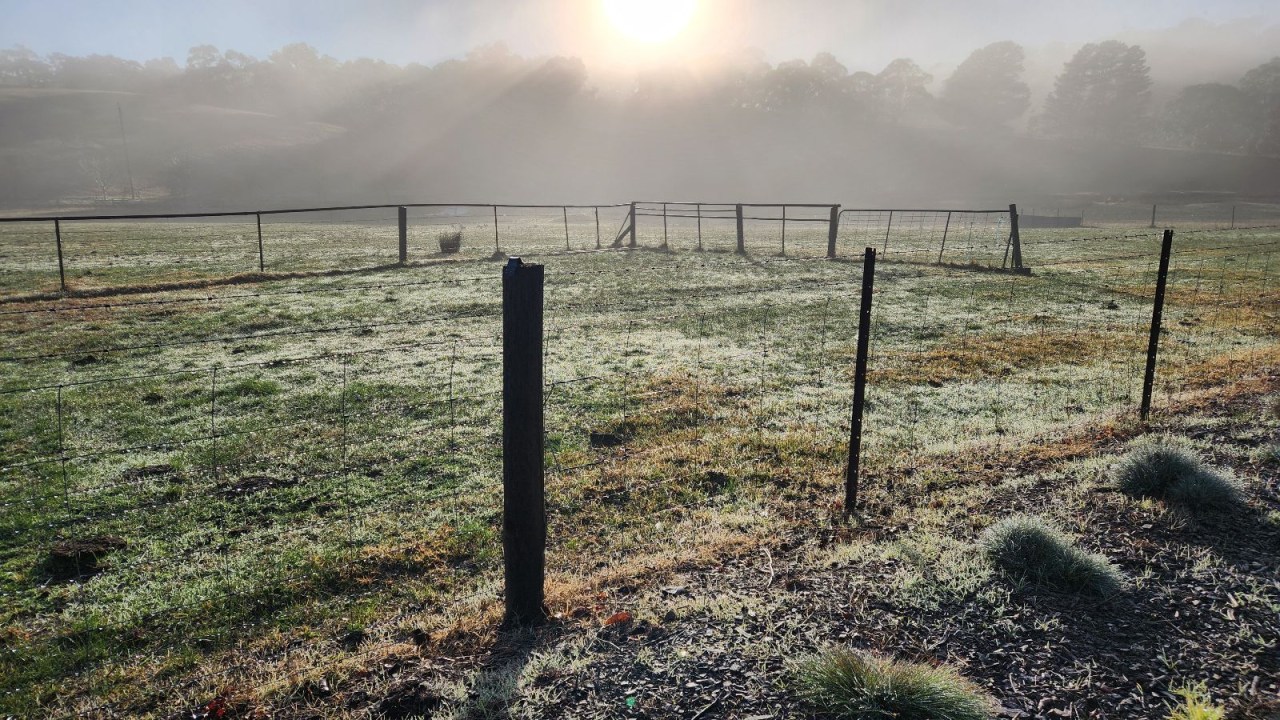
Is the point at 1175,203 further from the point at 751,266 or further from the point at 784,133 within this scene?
the point at 751,266

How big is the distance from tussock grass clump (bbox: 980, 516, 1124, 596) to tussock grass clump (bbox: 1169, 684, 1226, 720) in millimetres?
788

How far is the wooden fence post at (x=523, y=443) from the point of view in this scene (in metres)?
3.57

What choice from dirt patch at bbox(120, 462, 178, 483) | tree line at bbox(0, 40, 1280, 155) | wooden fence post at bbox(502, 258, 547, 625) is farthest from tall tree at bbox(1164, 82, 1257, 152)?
dirt patch at bbox(120, 462, 178, 483)

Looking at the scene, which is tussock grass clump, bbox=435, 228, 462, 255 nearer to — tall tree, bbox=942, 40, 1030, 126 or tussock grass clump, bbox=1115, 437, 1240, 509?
tussock grass clump, bbox=1115, 437, 1240, 509

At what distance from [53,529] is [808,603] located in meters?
5.37

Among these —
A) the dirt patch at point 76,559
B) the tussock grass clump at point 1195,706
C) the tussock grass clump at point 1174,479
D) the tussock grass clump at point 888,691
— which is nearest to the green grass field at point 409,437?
the dirt patch at point 76,559

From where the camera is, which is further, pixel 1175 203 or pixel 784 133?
pixel 784 133

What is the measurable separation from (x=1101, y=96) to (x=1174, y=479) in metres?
175

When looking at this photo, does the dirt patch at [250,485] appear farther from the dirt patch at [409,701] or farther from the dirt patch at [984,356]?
the dirt patch at [984,356]

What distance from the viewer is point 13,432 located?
7543 millimetres

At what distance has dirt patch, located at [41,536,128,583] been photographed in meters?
4.80

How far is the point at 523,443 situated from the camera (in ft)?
12.2

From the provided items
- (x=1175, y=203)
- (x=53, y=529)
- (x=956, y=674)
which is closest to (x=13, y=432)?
(x=53, y=529)

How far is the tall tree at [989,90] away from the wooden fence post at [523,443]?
169 meters
